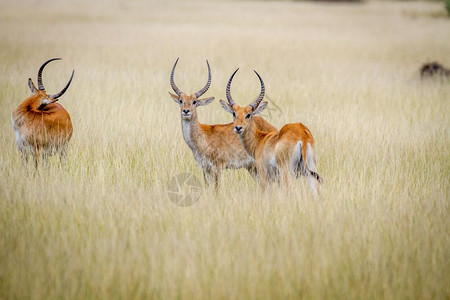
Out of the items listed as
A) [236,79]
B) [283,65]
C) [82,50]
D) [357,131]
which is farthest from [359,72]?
[82,50]

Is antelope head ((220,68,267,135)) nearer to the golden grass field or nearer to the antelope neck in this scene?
the antelope neck

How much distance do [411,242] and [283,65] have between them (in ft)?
38.1

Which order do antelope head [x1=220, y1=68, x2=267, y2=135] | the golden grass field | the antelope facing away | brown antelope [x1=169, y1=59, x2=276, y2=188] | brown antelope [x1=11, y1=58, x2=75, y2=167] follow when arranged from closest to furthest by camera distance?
the golden grass field < the antelope facing away < antelope head [x1=220, y1=68, x2=267, y2=135] < brown antelope [x1=11, y1=58, x2=75, y2=167] < brown antelope [x1=169, y1=59, x2=276, y2=188]

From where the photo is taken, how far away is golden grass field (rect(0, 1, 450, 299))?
4082mm

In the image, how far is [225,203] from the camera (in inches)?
221

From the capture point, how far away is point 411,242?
4.64 m

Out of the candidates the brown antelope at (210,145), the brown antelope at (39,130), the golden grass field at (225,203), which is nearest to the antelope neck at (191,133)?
the brown antelope at (210,145)

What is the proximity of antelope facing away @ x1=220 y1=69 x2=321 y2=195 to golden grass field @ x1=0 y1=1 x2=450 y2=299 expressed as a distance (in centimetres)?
22

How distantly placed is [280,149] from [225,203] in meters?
0.79

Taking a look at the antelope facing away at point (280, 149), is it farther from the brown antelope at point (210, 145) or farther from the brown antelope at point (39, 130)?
the brown antelope at point (39, 130)

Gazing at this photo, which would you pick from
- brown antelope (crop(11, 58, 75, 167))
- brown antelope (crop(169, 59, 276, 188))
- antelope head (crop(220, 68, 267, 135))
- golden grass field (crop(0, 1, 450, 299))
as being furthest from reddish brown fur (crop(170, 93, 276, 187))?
brown antelope (crop(11, 58, 75, 167))

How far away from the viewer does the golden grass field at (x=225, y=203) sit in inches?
161

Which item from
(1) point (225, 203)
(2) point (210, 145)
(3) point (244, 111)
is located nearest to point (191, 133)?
(2) point (210, 145)

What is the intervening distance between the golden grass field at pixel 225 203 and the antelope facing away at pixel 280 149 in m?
0.22
